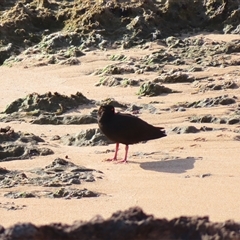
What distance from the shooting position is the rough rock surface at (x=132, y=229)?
252 cm

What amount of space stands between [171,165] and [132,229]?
10.7 feet

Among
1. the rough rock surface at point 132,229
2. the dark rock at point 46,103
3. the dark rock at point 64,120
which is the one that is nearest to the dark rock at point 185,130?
the dark rock at point 64,120

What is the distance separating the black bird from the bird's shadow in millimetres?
328

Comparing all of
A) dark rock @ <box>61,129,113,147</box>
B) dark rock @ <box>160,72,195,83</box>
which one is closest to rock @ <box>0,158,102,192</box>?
dark rock @ <box>61,129,113,147</box>

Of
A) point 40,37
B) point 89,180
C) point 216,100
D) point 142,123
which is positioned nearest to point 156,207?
point 89,180

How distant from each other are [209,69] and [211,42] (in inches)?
62.9

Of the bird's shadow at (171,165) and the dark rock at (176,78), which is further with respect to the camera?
the dark rock at (176,78)

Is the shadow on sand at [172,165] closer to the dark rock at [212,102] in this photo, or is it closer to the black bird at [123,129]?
the black bird at [123,129]

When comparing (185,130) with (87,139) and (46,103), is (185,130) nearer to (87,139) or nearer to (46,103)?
(87,139)

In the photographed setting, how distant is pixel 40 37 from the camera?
39.2 ft

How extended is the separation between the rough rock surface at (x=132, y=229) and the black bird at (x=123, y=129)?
3.50 m

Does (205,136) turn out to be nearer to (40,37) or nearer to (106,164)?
(106,164)

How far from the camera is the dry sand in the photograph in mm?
4512

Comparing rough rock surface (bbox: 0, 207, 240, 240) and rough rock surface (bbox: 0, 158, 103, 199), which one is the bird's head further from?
rough rock surface (bbox: 0, 207, 240, 240)
